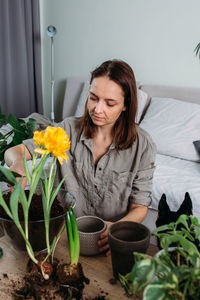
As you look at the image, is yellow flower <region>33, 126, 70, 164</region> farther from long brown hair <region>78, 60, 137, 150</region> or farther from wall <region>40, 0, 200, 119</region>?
wall <region>40, 0, 200, 119</region>

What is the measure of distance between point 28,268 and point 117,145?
598 millimetres

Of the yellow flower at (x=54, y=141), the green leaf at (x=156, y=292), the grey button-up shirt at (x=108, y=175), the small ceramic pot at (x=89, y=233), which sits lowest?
the grey button-up shirt at (x=108, y=175)

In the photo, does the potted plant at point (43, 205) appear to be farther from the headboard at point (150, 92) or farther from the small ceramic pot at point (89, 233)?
the headboard at point (150, 92)

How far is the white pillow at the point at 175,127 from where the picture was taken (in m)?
2.06

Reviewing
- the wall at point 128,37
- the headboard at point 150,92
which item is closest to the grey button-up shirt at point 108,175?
the headboard at point 150,92

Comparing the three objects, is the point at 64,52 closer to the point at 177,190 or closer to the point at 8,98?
the point at 8,98

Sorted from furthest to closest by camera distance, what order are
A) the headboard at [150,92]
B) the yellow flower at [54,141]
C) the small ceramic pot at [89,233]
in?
the headboard at [150,92] → the small ceramic pot at [89,233] → the yellow flower at [54,141]

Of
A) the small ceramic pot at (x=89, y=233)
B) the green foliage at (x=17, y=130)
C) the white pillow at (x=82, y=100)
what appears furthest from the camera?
the white pillow at (x=82, y=100)

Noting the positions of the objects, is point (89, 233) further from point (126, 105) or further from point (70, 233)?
point (126, 105)

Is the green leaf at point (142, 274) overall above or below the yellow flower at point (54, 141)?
below

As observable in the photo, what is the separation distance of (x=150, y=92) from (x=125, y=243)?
217 cm

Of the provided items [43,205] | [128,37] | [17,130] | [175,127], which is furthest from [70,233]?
[128,37]

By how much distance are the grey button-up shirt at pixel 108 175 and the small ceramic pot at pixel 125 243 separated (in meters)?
0.47

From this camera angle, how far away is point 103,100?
0.97 meters
